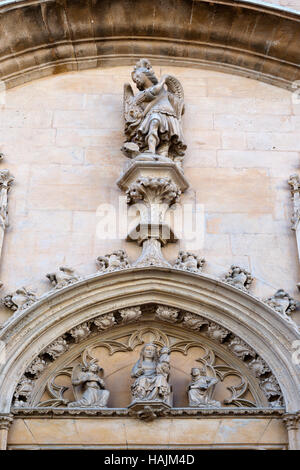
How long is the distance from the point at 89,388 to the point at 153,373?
649 millimetres

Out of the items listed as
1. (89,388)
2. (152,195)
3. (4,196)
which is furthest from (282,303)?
(4,196)

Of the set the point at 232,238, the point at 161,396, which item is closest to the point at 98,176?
the point at 232,238

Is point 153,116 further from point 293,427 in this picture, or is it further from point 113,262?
point 293,427

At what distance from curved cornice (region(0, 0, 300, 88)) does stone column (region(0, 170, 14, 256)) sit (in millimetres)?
1720

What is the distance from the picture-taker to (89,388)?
8.27 meters

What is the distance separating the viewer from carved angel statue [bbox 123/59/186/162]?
966cm

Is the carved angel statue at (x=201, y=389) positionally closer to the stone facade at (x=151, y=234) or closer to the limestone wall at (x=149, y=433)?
the stone facade at (x=151, y=234)

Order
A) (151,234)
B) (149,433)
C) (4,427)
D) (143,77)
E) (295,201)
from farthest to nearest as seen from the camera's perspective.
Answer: (143,77), (295,201), (151,234), (149,433), (4,427)

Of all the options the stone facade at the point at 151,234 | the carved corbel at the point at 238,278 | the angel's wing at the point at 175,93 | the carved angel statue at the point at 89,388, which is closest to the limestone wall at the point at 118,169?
the stone facade at the point at 151,234

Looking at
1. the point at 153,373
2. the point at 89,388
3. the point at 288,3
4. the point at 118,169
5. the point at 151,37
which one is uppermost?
the point at 288,3

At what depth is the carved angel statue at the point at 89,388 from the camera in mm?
8148

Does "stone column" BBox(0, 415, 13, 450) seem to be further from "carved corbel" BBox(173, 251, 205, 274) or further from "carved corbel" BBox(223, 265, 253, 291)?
"carved corbel" BBox(223, 265, 253, 291)

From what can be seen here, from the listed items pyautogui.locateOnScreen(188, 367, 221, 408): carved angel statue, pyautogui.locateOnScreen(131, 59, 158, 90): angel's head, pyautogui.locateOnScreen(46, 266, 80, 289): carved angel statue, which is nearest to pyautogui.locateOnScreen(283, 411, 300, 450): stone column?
pyautogui.locateOnScreen(188, 367, 221, 408): carved angel statue
